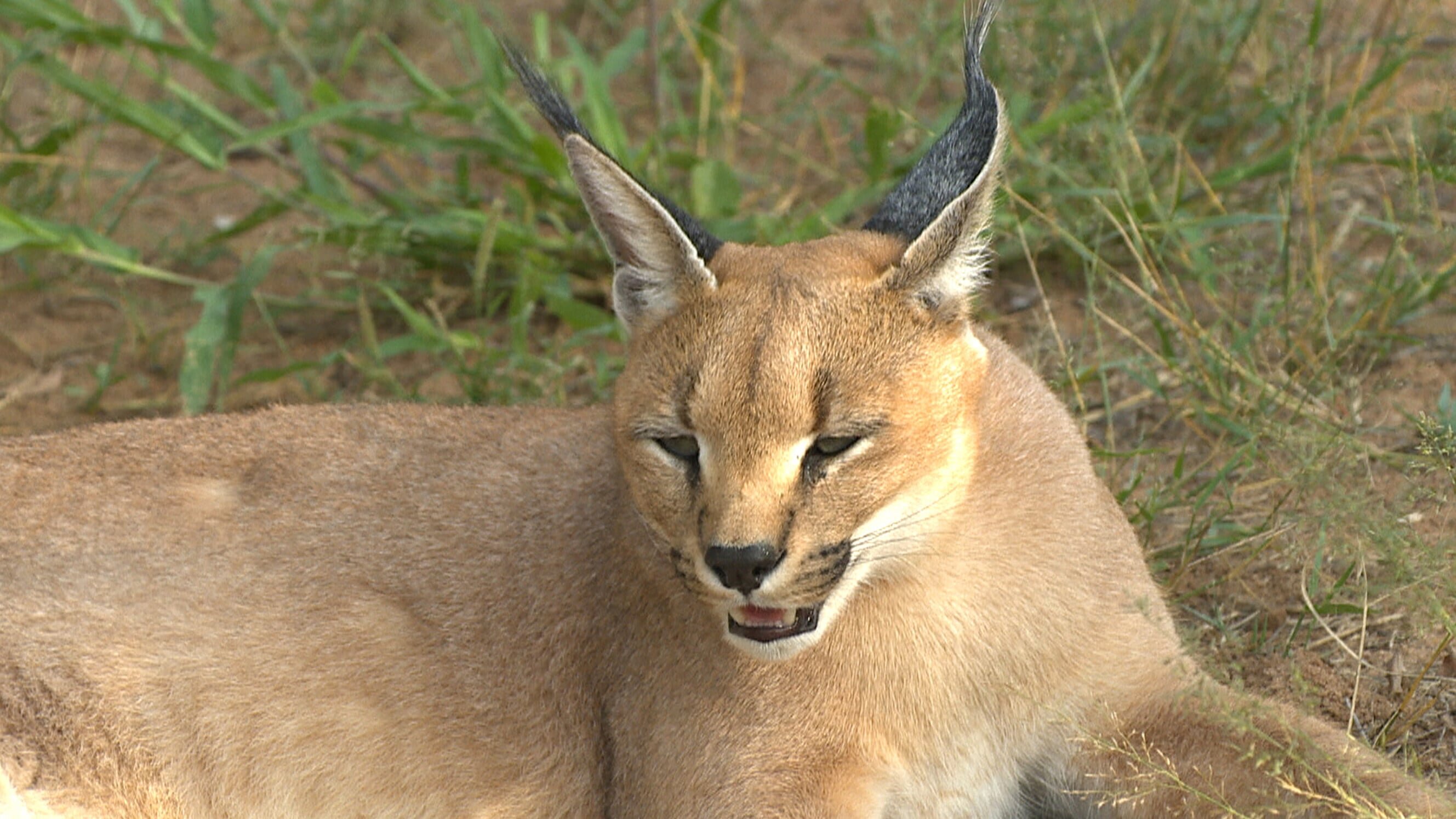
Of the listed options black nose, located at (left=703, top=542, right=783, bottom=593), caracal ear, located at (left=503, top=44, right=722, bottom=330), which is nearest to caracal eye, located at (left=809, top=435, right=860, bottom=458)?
black nose, located at (left=703, top=542, right=783, bottom=593)

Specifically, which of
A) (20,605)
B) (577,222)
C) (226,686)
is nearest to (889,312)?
(226,686)

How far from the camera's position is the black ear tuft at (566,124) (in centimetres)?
387

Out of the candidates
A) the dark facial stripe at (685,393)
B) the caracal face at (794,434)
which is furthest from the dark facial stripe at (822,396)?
the dark facial stripe at (685,393)

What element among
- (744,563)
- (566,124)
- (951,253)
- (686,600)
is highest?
(566,124)

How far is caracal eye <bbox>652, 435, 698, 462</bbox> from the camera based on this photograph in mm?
3592

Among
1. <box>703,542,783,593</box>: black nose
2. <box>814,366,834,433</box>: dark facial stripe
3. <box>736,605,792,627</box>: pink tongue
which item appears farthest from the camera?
<box>736,605,792,627</box>: pink tongue

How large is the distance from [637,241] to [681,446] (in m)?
0.54

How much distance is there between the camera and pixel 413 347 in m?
6.27

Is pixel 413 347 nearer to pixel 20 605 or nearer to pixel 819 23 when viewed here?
pixel 20 605

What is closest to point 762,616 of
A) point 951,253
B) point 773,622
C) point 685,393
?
point 773,622

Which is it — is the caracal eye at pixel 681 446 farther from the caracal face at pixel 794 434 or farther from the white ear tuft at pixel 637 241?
the white ear tuft at pixel 637 241

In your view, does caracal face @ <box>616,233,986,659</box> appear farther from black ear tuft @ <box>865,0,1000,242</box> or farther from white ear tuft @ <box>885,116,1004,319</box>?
black ear tuft @ <box>865,0,1000,242</box>

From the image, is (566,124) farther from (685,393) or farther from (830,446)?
(830,446)

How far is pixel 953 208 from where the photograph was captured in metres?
3.67
